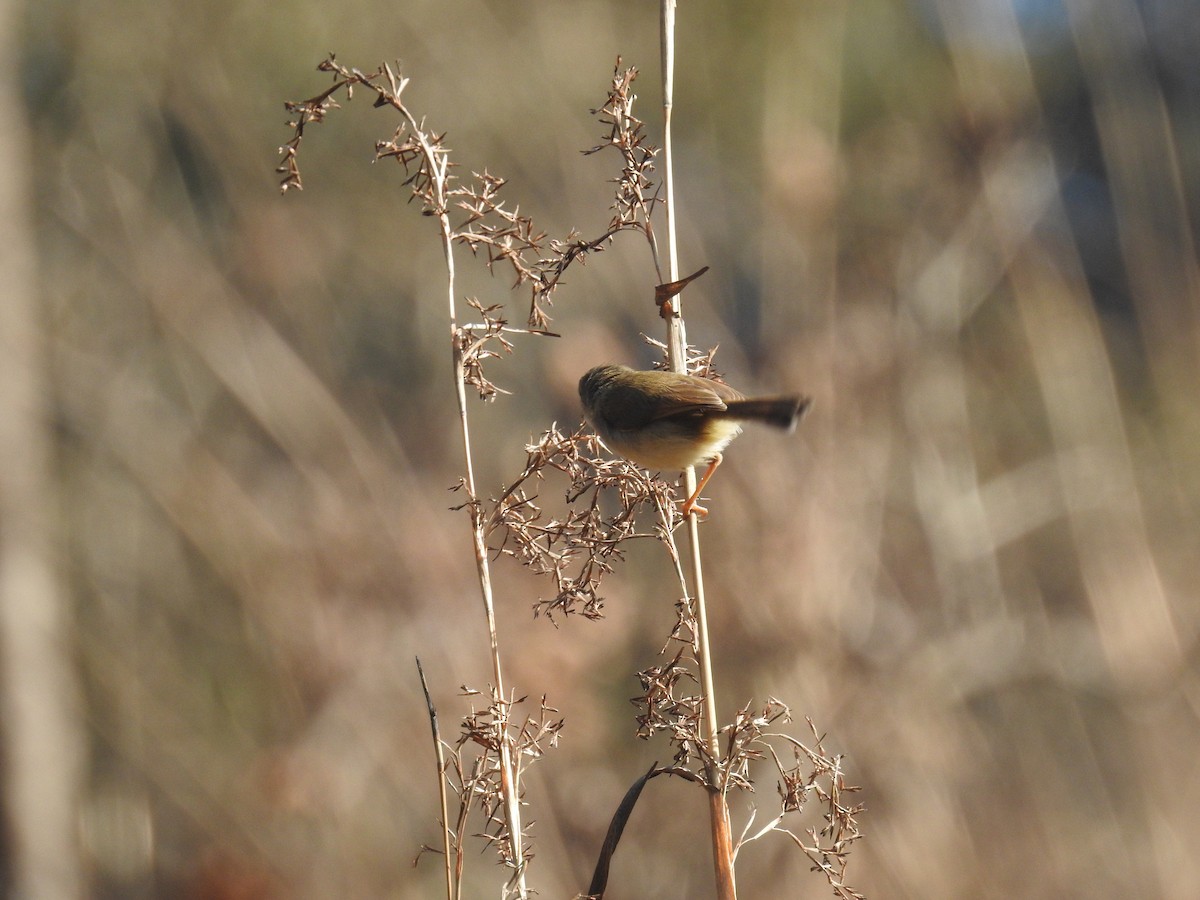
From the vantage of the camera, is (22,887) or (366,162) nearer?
(22,887)

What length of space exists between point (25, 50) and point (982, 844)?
8013 mm

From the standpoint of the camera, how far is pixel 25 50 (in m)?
7.34

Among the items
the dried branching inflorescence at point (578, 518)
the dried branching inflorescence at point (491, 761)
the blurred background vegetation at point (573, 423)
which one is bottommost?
the dried branching inflorescence at point (491, 761)

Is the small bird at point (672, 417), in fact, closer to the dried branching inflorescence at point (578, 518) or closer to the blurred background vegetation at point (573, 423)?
the dried branching inflorescence at point (578, 518)

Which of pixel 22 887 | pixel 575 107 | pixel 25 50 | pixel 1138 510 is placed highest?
pixel 25 50

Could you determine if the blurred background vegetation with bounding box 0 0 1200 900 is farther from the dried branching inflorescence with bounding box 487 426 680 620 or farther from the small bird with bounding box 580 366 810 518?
the dried branching inflorescence with bounding box 487 426 680 620

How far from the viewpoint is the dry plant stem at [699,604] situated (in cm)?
169

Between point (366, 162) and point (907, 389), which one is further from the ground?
point (366, 162)

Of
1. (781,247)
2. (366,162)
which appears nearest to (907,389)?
(781,247)

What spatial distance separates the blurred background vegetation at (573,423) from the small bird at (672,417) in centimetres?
166

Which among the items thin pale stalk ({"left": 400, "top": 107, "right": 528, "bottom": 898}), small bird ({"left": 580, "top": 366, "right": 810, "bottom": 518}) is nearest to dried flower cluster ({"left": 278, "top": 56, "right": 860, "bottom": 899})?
thin pale stalk ({"left": 400, "top": 107, "right": 528, "bottom": 898})

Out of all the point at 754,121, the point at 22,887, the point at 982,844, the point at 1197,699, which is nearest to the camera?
the point at 982,844

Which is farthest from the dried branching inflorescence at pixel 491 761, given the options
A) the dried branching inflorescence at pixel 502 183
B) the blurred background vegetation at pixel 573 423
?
the blurred background vegetation at pixel 573 423

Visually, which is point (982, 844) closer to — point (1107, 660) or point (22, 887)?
point (1107, 660)
